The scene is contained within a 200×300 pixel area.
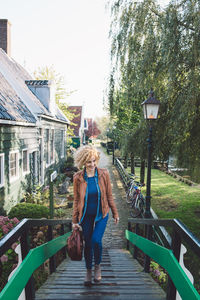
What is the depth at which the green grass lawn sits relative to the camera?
992 centimetres

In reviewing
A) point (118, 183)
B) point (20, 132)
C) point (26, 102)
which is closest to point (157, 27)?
point (20, 132)

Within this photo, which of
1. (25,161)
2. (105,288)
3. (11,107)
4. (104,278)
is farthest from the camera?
(25,161)

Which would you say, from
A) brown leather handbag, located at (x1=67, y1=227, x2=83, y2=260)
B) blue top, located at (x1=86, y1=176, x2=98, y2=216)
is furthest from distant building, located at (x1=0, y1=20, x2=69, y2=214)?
brown leather handbag, located at (x1=67, y1=227, x2=83, y2=260)

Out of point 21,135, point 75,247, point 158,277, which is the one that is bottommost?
point 158,277

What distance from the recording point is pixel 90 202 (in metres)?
3.15

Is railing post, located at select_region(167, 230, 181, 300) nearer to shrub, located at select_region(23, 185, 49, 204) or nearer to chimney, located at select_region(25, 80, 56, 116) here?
shrub, located at select_region(23, 185, 49, 204)

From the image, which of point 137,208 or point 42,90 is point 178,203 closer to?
point 137,208

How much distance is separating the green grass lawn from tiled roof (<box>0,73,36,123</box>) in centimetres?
670

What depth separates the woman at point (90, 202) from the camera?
314 centimetres

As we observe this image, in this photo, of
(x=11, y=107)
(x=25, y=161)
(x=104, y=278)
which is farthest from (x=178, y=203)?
(x=104, y=278)

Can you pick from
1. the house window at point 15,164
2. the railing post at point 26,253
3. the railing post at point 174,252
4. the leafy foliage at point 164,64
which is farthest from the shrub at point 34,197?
the railing post at point 174,252

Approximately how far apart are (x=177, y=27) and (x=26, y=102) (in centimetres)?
707

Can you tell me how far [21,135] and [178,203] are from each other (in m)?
8.06

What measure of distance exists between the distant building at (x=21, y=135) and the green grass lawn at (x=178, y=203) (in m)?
5.72
